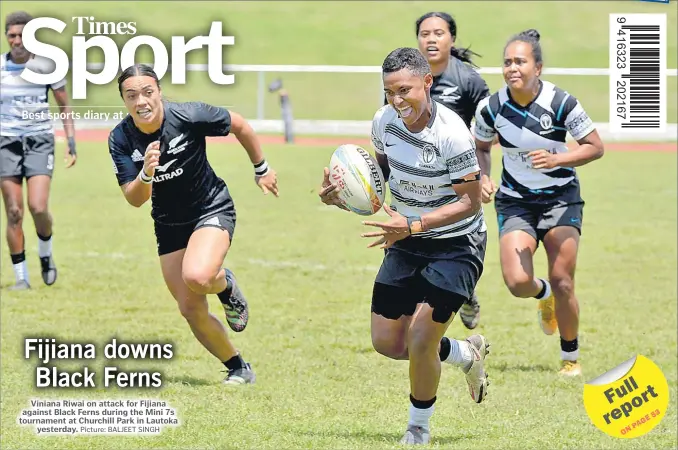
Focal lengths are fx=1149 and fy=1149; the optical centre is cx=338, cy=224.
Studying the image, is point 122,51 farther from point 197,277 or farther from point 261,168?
point 197,277

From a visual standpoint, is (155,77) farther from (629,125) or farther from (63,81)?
(63,81)

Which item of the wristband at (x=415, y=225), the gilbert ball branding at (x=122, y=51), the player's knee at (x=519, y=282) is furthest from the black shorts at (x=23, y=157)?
the wristband at (x=415, y=225)

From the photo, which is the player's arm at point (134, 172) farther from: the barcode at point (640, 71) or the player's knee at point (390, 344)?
the barcode at point (640, 71)

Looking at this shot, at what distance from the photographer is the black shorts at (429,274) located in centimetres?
651

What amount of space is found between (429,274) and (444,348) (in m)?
0.58

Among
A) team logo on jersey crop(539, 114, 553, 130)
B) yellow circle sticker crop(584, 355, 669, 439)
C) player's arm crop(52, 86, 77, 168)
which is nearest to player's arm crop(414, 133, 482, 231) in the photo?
yellow circle sticker crop(584, 355, 669, 439)

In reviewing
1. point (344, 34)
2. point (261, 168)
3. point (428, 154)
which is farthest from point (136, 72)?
point (344, 34)

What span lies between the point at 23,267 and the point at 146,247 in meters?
2.77

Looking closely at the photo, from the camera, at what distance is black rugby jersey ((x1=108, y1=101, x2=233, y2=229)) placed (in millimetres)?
7492

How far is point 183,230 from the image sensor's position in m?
7.87

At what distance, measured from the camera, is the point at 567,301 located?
8531 mm

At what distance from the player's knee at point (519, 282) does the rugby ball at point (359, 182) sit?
78.7 inches

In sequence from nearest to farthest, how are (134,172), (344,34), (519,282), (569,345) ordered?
(134,172) < (519,282) < (569,345) < (344,34)

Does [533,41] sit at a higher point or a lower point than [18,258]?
higher
